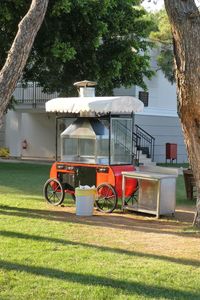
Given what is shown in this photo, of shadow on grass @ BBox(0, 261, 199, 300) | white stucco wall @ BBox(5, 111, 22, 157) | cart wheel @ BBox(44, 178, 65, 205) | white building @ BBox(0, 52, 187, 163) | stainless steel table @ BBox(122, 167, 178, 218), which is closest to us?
shadow on grass @ BBox(0, 261, 199, 300)

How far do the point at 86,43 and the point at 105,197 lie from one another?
978cm

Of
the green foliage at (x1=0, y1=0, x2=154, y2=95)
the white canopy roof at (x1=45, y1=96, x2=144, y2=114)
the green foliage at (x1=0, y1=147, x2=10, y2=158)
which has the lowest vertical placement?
the green foliage at (x1=0, y1=147, x2=10, y2=158)

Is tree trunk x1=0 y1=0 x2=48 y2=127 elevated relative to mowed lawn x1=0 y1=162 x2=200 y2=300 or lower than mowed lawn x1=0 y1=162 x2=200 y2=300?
elevated

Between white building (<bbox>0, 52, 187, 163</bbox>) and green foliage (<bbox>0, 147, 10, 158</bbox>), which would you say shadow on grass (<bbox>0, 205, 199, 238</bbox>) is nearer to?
white building (<bbox>0, 52, 187, 163</bbox>)

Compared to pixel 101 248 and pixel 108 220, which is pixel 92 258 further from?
pixel 108 220

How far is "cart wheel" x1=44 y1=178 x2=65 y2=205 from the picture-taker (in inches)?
512

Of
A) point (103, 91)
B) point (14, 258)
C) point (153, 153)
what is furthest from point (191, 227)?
point (153, 153)

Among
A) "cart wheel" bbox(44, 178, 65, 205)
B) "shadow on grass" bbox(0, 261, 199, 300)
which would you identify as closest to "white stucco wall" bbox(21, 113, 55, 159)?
"cart wheel" bbox(44, 178, 65, 205)

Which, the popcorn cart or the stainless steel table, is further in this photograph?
the popcorn cart

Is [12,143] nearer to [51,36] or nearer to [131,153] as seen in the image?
[51,36]

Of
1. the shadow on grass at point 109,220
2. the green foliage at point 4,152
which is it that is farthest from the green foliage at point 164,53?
the shadow on grass at point 109,220

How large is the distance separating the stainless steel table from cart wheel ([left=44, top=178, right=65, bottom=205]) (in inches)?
62.3

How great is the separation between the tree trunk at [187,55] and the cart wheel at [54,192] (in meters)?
4.43

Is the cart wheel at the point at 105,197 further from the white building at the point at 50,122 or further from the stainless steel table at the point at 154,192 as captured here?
the white building at the point at 50,122
